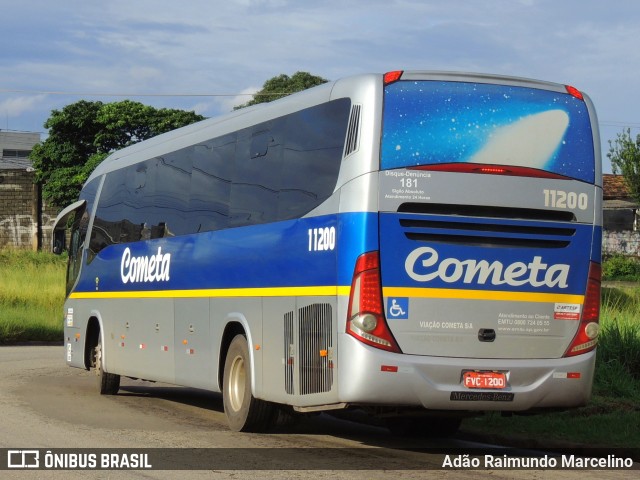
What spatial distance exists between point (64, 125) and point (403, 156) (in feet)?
162

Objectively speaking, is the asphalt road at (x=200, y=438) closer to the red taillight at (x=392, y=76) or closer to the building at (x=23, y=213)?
the red taillight at (x=392, y=76)

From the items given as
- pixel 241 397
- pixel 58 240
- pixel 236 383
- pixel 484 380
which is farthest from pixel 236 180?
pixel 58 240

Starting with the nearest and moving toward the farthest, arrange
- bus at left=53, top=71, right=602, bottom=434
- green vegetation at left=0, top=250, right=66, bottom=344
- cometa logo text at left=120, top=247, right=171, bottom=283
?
bus at left=53, top=71, right=602, bottom=434 < cometa logo text at left=120, top=247, right=171, bottom=283 < green vegetation at left=0, top=250, right=66, bottom=344

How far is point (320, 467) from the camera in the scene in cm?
1059

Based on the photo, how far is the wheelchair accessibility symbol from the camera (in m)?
10.8

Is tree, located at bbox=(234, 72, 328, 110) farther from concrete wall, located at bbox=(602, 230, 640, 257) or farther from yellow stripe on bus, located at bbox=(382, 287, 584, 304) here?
yellow stripe on bus, located at bbox=(382, 287, 584, 304)

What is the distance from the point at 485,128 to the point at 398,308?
194 centimetres

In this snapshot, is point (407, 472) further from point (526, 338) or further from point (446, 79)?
point (446, 79)

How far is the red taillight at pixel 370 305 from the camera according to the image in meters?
10.8

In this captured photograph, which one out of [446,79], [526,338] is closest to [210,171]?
[446,79]

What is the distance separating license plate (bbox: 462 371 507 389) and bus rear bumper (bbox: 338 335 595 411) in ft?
0.11

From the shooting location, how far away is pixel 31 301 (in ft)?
122

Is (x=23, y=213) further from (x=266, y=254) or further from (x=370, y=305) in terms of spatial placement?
(x=370, y=305)

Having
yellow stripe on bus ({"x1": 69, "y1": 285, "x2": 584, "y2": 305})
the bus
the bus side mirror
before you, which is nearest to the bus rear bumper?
the bus
